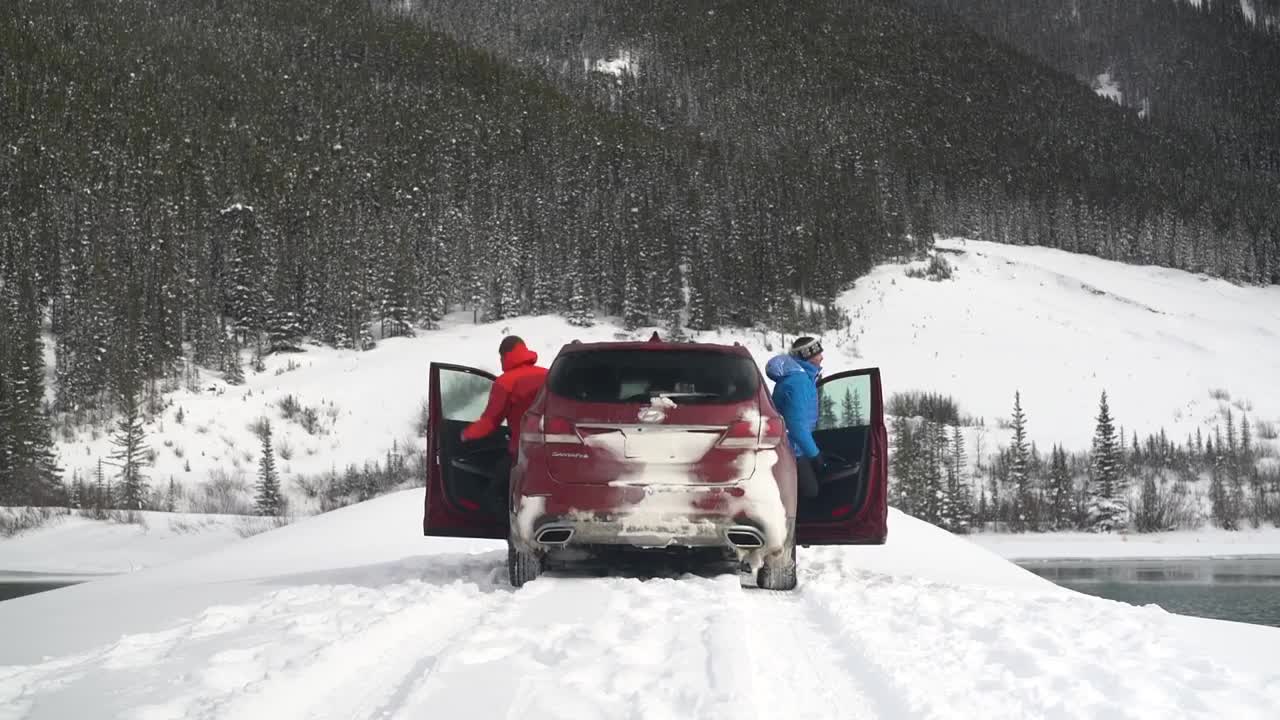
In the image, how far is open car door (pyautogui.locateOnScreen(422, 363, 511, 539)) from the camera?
25.9ft

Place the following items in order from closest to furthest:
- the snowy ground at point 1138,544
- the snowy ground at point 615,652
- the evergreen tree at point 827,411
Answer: the snowy ground at point 615,652 → the evergreen tree at point 827,411 → the snowy ground at point 1138,544

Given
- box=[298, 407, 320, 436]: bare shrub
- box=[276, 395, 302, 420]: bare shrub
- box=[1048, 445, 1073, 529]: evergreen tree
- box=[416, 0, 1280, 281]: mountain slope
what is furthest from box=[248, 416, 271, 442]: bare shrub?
box=[416, 0, 1280, 281]: mountain slope

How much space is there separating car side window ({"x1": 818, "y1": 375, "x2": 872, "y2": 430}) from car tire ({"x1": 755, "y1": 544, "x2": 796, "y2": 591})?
5.26 ft

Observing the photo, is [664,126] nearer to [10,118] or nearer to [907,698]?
[10,118]

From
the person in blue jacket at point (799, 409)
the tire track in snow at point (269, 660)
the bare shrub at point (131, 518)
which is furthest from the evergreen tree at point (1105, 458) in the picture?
the tire track in snow at point (269, 660)

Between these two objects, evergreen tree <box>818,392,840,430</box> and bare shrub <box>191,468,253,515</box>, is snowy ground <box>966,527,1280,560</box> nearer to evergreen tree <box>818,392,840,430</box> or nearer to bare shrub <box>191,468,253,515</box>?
bare shrub <box>191,468,253,515</box>

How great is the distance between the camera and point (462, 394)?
333 inches

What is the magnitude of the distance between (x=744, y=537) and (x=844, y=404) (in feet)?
7.95

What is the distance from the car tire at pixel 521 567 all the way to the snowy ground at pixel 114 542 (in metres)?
36.3

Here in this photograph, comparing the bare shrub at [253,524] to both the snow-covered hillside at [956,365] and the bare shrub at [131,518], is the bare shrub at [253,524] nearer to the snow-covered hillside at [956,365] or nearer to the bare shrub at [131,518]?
the bare shrub at [131,518]

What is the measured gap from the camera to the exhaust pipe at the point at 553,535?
6.55 m

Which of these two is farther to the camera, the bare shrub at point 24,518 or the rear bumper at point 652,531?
the bare shrub at point 24,518

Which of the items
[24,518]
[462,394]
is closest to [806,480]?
[462,394]

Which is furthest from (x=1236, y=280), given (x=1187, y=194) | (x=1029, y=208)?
(x=1187, y=194)
